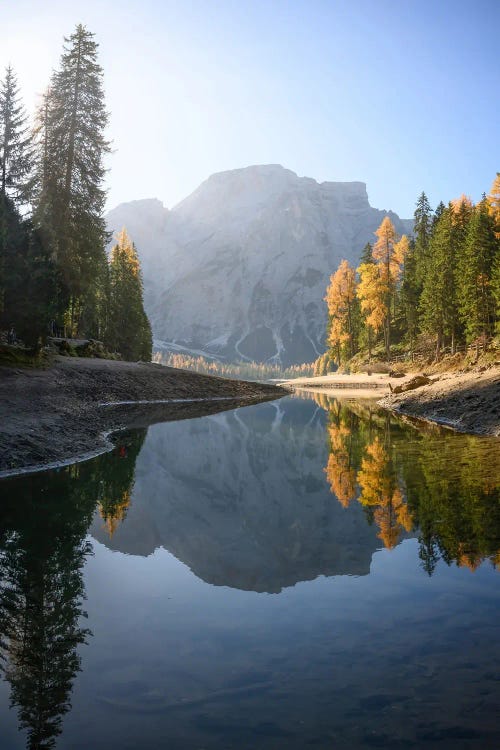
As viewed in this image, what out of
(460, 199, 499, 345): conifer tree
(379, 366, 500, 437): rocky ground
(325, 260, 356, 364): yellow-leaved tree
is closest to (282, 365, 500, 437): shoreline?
(379, 366, 500, 437): rocky ground

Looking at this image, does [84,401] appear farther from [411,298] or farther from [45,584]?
[411,298]

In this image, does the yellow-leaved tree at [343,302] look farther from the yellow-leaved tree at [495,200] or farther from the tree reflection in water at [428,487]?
the tree reflection in water at [428,487]

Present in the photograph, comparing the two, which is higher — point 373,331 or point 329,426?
point 373,331

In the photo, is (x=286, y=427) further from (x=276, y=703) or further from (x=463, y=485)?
(x=276, y=703)

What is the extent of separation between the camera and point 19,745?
3.93 m

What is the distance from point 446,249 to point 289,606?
2188 inches

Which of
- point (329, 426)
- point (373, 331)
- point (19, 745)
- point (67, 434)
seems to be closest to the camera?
point (19, 745)

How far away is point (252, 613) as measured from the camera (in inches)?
250

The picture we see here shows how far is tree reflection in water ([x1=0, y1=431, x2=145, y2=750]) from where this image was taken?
4605 millimetres

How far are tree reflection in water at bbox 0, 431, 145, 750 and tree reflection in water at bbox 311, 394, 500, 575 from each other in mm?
5123

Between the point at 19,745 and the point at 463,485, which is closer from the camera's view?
the point at 19,745

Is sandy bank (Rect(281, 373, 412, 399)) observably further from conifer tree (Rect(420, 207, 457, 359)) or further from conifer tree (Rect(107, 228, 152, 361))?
conifer tree (Rect(107, 228, 152, 361))

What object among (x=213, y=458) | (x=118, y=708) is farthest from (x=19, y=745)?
(x=213, y=458)

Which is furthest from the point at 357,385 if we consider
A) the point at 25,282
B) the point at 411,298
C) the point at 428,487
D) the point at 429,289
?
the point at 428,487
